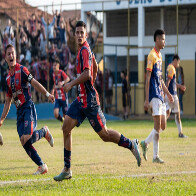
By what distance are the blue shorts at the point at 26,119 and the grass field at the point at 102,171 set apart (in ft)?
2.31

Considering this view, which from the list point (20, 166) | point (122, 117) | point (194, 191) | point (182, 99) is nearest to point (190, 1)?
point (182, 99)

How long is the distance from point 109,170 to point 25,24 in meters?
18.9

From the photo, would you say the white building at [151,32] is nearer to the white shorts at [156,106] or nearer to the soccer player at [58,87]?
the soccer player at [58,87]

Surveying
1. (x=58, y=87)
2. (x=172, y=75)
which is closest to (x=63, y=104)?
(x=58, y=87)

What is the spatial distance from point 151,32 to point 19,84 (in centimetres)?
2007

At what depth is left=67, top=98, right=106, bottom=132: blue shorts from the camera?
8148 millimetres

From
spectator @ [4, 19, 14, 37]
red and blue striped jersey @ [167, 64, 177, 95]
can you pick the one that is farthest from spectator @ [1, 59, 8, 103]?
red and blue striped jersey @ [167, 64, 177, 95]

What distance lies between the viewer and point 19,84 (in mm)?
9125

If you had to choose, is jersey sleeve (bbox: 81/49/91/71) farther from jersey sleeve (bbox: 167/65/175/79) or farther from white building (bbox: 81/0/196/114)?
white building (bbox: 81/0/196/114)

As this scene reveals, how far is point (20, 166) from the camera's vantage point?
32.9ft

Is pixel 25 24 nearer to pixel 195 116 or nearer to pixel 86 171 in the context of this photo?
pixel 195 116

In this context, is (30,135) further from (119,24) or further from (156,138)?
(119,24)

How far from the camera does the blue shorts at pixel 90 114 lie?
8.15 m

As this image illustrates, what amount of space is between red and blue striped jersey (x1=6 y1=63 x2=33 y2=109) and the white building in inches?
670
